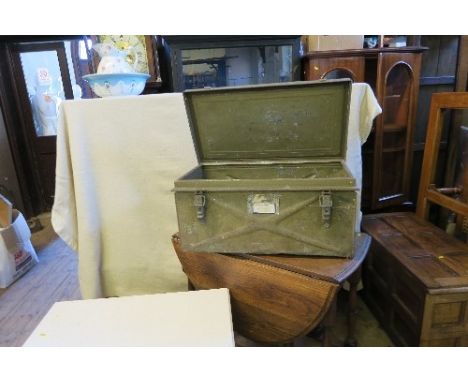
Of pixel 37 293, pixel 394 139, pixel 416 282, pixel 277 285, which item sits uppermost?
pixel 394 139

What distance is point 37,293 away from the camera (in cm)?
205

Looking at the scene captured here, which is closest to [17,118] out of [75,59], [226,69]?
[75,59]

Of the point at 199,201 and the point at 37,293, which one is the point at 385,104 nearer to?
the point at 199,201

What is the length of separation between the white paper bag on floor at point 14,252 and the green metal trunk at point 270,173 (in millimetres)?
1607

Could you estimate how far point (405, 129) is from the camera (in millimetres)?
2010

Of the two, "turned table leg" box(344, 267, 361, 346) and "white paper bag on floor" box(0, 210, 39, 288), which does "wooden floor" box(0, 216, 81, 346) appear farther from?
"turned table leg" box(344, 267, 361, 346)

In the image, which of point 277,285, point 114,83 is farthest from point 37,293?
point 277,285

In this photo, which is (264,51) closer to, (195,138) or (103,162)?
(195,138)

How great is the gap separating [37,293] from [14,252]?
35 cm

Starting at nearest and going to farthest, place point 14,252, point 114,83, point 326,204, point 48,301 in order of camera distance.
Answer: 1. point 326,204
2. point 114,83
3. point 48,301
4. point 14,252

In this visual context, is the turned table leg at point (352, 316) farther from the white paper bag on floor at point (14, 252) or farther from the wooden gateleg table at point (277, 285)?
the white paper bag on floor at point (14, 252)

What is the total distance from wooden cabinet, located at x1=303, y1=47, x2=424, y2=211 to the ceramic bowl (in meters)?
1.03

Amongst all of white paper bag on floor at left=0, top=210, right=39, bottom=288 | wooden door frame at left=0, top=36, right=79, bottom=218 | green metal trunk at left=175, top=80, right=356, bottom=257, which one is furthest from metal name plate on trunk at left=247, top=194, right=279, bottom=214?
wooden door frame at left=0, top=36, right=79, bottom=218

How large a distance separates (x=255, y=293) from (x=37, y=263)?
6.61 ft
